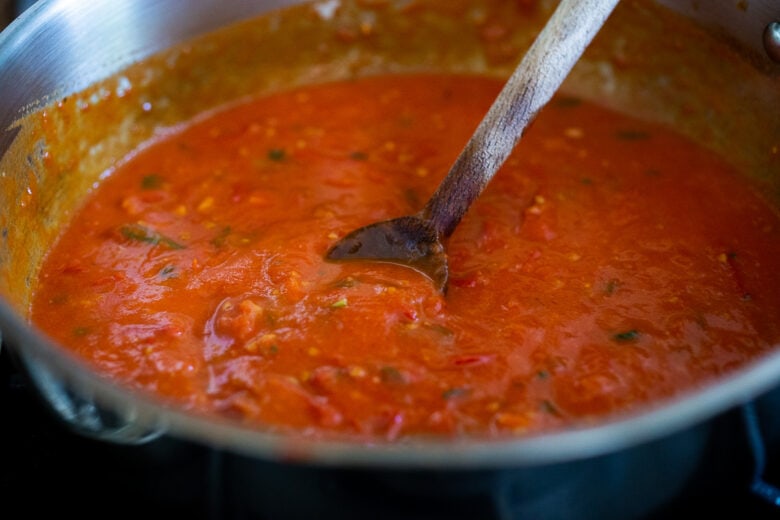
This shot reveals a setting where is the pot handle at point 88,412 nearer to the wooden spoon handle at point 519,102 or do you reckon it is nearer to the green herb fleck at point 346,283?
the green herb fleck at point 346,283

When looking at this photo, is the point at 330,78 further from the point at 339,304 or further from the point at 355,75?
the point at 339,304

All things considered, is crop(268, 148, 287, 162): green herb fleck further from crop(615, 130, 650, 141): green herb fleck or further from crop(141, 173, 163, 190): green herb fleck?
crop(615, 130, 650, 141): green herb fleck

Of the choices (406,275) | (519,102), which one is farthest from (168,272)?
(519,102)

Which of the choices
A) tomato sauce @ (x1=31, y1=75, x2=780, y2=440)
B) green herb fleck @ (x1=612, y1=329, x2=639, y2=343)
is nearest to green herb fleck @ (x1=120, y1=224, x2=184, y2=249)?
tomato sauce @ (x1=31, y1=75, x2=780, y2=440)

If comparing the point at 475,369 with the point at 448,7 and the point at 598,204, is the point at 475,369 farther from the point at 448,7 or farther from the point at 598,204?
the point at 448,7

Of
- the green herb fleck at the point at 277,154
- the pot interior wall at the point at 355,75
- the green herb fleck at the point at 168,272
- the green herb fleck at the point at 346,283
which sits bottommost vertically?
the green herb fleck at the point at 168,272

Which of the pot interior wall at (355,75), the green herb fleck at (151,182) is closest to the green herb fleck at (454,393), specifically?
the pot interior wall at (355,75)
